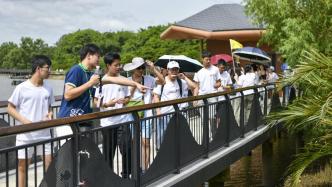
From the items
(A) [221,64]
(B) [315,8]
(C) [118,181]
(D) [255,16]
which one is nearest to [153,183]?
(C) [118,181]

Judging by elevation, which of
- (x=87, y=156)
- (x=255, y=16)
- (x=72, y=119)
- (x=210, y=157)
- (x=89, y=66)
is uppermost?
(x=255, y=16)

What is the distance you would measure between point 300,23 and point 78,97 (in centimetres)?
1005

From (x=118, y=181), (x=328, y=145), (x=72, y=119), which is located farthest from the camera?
(x=328, y=145)

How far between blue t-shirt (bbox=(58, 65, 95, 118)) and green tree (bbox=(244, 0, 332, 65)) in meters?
9.20

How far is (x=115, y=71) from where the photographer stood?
6.51m

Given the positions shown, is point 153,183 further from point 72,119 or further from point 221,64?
point 221,64

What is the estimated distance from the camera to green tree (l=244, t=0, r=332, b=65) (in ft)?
46.2

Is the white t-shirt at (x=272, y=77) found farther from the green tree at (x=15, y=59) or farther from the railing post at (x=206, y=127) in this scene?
the green tree at (x=15, y=59)

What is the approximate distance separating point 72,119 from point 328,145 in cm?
476

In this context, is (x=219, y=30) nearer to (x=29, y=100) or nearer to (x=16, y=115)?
(x=29, y=100)

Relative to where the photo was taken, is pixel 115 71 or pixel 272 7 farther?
pixel 272 7

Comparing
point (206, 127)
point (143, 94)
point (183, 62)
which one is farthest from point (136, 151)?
point (183, 62)

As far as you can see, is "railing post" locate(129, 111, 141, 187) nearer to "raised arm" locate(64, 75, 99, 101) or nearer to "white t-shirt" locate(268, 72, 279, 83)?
"raised arm" locate(64, 75, 99, 101)

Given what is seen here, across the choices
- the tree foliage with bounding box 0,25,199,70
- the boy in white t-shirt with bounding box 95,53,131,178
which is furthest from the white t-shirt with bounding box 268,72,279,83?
the tree foliage with bounding box 0,25,199,70
